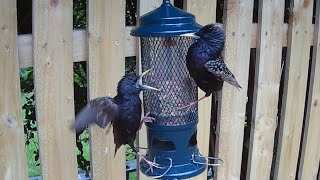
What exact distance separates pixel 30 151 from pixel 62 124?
75 cm

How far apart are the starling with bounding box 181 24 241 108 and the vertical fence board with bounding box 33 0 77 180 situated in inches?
24.0

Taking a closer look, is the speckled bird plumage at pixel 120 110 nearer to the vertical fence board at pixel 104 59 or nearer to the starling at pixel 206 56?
the starling at pixel 206 56

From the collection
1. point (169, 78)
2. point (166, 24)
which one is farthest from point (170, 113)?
point (166, 24)

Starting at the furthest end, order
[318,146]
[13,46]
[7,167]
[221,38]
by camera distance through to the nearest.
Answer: [318,146], [7,167], [13,46], [221,38]

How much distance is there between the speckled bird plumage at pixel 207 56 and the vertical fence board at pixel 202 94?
58 centimetres

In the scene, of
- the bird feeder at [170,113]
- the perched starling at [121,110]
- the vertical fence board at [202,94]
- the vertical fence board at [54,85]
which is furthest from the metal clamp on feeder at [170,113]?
the vertical fence board at [202,94]

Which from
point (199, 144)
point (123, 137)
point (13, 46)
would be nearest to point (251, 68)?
point (199, 144)

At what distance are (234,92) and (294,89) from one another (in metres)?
0.46

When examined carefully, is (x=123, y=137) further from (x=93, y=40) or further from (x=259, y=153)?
(x=259, y=153)

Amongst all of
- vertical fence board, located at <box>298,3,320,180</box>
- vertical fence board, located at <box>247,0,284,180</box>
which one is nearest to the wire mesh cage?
vertical fence board, located at <box>247,0,284,180</box>

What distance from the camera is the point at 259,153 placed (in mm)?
2971

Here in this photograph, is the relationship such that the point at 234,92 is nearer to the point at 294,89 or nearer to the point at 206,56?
the point at 294,89

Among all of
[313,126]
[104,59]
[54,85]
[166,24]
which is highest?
[166,24]

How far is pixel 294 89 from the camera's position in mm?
2967
